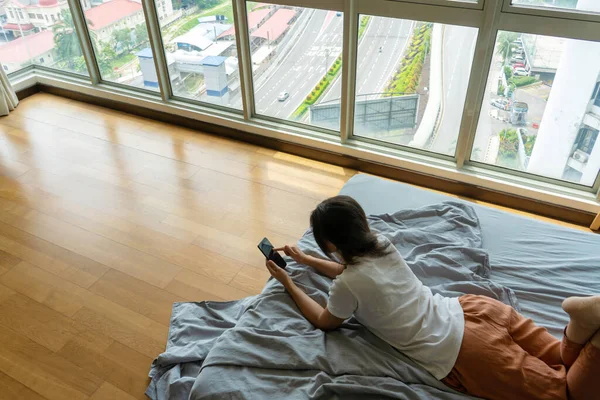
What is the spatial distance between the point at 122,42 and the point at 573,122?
3.00 metres

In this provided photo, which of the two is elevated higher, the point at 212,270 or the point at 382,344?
the point at 382,344

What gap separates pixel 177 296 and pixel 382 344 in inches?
39.5

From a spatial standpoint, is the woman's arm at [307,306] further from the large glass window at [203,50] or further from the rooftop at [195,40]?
the rooftop at [195,40]

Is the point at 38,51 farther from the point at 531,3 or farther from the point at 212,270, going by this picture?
the point at 531,3

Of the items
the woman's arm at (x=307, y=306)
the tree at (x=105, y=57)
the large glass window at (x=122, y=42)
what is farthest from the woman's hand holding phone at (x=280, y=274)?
the tree at (x=105, y=57)

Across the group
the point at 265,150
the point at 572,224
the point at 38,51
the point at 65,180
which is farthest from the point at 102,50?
the point at 572,224

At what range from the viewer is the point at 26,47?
12.7 ft

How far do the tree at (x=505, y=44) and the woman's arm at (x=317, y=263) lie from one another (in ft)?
4.58

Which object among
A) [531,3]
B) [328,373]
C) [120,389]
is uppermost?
[531,3]

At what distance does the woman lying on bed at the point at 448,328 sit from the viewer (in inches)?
51.9

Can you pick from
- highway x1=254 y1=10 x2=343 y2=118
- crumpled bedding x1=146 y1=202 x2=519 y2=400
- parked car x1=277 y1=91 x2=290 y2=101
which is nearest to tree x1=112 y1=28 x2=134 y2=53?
highway x1=254 y1=10 x2=343 y2=118

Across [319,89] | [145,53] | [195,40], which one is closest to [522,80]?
[319,89]

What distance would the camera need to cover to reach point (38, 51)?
390 centimetres

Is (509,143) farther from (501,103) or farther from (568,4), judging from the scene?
(568,4)
